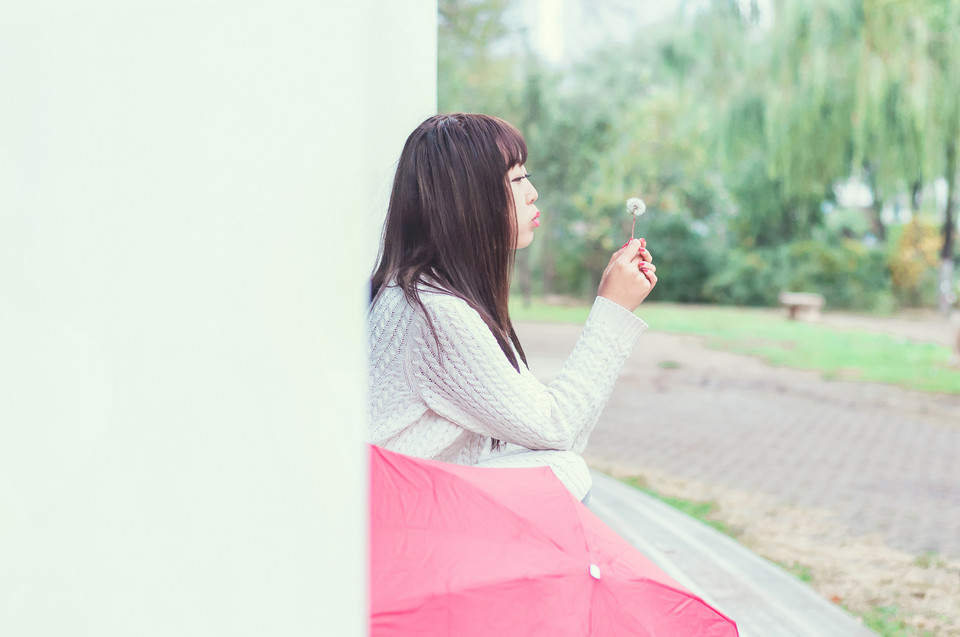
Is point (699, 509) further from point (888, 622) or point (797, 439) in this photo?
point (797, 439)

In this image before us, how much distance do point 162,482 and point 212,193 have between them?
170mm

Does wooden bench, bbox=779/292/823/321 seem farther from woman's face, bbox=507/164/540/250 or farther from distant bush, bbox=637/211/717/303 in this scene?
woman's face, bbox=507/164/540/250

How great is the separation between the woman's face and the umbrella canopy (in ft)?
1.64

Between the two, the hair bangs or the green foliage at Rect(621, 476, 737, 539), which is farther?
the green foliage at Rect(621, 476, 737, 539)

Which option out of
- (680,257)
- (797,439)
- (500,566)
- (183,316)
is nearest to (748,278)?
(680,257)

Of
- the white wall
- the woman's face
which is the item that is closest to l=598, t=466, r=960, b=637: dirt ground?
the woman's face

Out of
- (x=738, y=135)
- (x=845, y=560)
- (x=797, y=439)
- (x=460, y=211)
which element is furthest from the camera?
(x=738, y=135)

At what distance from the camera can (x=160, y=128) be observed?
1.62 feet

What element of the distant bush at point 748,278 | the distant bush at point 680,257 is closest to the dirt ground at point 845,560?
the distant bush at point 748,278

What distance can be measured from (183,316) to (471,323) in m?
0.78

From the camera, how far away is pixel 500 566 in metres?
0.95

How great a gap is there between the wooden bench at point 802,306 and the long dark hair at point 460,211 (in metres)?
12.3

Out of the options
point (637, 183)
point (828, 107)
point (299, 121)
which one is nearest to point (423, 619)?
point (299, 121)

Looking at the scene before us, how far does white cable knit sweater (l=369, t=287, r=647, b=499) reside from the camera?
1261 mm
